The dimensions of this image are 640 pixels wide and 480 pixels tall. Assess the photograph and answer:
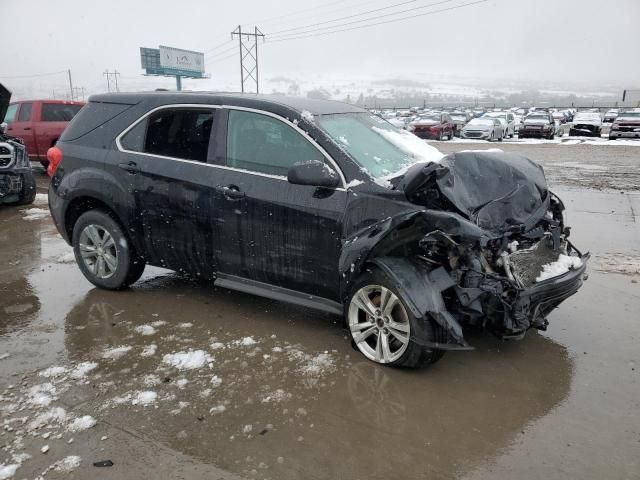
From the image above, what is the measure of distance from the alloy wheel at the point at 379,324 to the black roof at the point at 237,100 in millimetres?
1489

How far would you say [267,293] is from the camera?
409 centimetres

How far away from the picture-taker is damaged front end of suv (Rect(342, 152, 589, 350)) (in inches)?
128

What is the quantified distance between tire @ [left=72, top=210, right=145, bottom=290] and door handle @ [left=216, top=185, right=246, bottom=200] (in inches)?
51.1

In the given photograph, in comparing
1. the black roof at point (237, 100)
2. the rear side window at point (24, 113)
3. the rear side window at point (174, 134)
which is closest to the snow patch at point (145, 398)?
the rear side window at point (174, 134)

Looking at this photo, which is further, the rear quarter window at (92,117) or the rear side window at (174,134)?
the rear quarter window at (92,117)

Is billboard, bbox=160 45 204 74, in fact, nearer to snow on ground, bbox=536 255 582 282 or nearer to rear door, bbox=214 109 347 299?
rear door, bbox=214 109 347 299

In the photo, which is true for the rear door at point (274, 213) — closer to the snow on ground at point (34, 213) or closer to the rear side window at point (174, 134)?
the rear side window at point (174, 134)

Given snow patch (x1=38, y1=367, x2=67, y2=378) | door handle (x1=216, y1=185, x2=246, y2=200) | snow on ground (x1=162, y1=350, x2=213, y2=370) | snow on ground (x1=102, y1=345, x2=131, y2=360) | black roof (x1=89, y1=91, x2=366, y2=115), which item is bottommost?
snow patch (x1=38, y1=367, x2=67, y2=378)

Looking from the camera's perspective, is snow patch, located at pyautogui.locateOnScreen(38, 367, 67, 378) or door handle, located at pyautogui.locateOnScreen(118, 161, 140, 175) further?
door handle, located at pyautogui.locateOnScreen(118, 161, 140, 175)

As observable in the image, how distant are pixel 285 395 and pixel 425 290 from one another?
1.09 m

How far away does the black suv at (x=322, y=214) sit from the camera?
3.35 meters

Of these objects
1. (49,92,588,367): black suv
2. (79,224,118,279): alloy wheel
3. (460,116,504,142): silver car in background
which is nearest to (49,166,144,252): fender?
(49,92,588,367): black suv

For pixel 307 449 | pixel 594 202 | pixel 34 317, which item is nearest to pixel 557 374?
pixel 307 449

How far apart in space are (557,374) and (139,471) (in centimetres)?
269
